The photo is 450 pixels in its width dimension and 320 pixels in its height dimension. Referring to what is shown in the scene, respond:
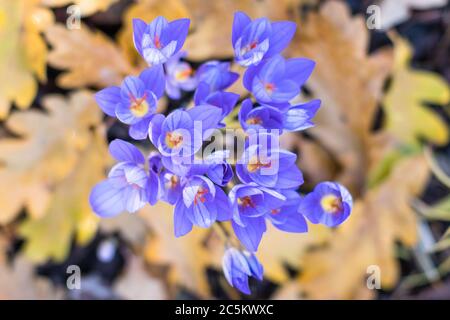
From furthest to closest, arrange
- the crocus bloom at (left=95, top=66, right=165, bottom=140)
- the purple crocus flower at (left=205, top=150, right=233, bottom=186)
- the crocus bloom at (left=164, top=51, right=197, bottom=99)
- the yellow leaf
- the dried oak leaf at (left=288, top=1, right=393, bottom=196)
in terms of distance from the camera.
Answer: the yellow leaf < the dried oak leaf at (left=288, top=1, right=393, bottom=196) < the crocus bloom at (left=164, top=51, right=197, bottom=99) < the crocus bloom at (left=95, top=66, right=165, bottom=140) < the purple crocus flower at (left=205, top=150, right=233, bottom=186)

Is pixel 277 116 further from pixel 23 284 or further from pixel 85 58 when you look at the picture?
pixel 23 284

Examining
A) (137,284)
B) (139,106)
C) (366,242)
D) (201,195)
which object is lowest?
(137,284)

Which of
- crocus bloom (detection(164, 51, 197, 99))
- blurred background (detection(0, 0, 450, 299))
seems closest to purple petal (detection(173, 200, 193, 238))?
crocus bloom (detection(164, 51, 197, 99))

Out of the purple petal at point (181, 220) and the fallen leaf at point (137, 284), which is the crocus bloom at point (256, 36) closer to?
the purple petal at point (181, 220)

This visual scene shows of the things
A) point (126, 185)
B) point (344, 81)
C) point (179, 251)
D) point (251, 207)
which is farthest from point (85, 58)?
point (251, 207)

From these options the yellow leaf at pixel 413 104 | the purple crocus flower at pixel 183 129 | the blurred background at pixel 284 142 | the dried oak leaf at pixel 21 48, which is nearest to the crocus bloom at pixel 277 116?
the purple crocus flower at pixel 183 129

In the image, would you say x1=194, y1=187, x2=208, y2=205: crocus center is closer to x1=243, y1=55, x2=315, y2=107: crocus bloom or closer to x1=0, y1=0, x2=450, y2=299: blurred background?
x1=243, y1=55, x2=315, y2=107: crocus bloom
